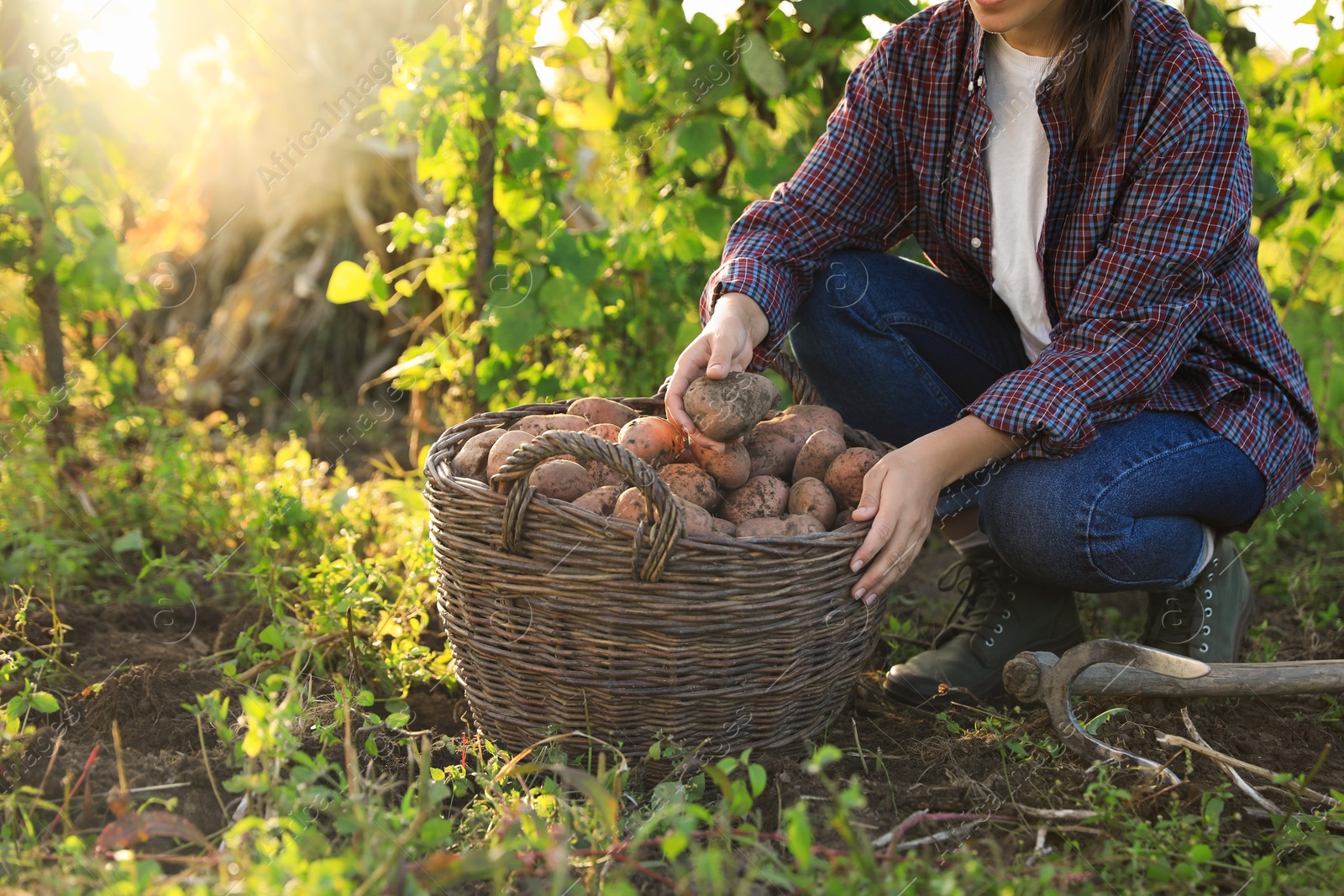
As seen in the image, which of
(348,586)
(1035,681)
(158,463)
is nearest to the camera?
(1035,681)

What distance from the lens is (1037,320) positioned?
6.31ft

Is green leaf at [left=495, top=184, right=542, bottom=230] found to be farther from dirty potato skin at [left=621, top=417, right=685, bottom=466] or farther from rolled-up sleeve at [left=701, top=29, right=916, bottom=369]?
dirty potato skin at [left=621, top=417, right=685, bottom=466]

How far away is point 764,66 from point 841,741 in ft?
5.42

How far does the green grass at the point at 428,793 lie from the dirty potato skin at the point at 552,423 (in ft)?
1.42

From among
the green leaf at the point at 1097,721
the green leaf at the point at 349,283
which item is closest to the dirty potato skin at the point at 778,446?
the green leaf at the point at 1097,721

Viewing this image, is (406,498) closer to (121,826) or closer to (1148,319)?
(121,826)

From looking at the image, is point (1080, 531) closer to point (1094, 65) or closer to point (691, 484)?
point (691, 484)

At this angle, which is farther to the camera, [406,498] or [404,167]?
[404,167]

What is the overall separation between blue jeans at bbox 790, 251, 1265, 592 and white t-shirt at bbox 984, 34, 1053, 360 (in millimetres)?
157

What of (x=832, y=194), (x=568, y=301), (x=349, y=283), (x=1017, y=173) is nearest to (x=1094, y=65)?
(x=1017, y=173)

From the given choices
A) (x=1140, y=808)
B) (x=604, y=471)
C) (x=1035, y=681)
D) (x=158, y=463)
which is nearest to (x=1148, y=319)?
(x=1035, y=681)

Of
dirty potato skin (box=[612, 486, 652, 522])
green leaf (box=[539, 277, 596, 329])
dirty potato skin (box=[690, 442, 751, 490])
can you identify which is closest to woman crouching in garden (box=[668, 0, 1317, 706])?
dirty potato skin (box=[690, 442, 751, 490])

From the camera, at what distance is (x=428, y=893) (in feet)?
3.72

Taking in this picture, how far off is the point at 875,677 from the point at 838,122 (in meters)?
1.13
